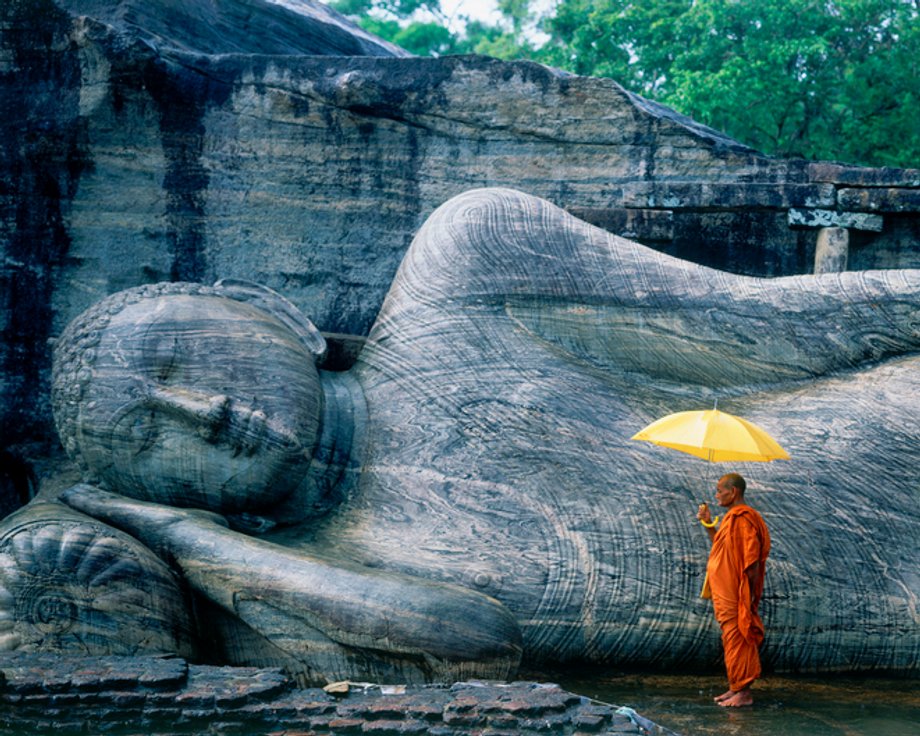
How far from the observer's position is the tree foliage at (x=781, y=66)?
18.2m

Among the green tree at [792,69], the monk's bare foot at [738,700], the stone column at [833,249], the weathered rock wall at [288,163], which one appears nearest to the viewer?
the monk's bare foot at [738,700]

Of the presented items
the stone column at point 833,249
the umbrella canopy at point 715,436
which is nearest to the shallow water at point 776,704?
the umbrella canopy at point 715,436

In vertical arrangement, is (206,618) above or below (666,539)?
below

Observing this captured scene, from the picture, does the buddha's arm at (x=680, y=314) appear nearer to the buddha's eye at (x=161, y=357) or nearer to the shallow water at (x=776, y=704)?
the buddha's eye at (x=161, y=357)

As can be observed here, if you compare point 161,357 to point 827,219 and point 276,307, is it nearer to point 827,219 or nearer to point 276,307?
point 276,307

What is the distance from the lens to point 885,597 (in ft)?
16.3

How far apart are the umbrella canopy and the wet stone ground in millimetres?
1107

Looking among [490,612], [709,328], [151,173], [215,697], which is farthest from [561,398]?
[151,173]

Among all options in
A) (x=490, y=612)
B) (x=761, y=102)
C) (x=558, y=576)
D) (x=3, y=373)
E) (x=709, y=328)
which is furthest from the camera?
(x=761, y=102)

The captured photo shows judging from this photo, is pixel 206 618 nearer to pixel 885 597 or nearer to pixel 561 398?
pixel 561 398

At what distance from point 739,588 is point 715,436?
1.84ft

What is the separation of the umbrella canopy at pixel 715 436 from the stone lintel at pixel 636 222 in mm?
1870

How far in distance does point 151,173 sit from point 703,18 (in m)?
13.8

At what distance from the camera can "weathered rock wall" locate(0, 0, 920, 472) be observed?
654cm
